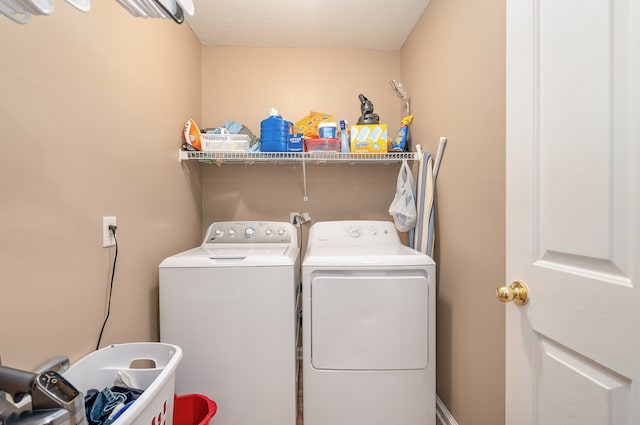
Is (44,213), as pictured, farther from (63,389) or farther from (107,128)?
(63,389)

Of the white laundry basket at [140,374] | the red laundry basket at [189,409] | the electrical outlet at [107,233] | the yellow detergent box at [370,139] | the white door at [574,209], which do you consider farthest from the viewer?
the yellow detergent box at [370,139]

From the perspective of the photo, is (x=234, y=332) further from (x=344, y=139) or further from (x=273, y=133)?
(x=344, y=139)

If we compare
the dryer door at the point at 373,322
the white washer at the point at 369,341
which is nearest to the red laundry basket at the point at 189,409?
the white washer at the point at 369,341

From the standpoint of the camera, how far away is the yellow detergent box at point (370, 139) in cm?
191

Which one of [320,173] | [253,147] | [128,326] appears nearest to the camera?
[128,326]

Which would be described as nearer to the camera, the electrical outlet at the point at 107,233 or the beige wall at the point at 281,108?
the electrical outlet at the point at 107,233

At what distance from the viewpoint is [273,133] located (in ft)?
6.14

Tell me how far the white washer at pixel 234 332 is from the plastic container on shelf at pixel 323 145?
2.82ft

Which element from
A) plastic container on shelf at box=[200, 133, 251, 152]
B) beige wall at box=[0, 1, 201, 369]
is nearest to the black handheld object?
plastic container on shelf at box=[200, 133, 251, 152]

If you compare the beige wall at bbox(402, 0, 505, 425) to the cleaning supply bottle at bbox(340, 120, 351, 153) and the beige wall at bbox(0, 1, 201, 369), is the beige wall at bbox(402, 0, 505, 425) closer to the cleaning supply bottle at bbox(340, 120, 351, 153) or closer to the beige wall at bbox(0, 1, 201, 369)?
the cleaning supply bottle at bbox(340, 120, 351, 153)

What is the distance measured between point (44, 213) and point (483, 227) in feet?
5.37

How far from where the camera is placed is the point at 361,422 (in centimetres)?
143

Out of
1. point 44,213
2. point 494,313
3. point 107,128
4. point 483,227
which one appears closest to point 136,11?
point 107,128

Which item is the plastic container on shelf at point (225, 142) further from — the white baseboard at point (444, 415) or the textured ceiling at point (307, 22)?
the white baseboard at point (444, 415)
